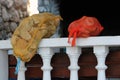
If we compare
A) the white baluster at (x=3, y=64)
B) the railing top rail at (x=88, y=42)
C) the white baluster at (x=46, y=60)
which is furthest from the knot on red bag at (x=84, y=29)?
the white baluster at (x=3, y=64)

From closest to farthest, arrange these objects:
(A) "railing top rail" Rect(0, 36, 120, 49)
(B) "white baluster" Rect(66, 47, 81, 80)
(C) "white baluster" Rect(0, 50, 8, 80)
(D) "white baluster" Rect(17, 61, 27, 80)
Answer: (A) "railing top rail" Rect(0, 36, 120, 49) < (B) "white baluster" Rect(66, 47, 81, 80) < (D) "white baluster" Rect(17, 61, 27, 80) < (C) "white baluster" Rect(0, 50, 8, 80)

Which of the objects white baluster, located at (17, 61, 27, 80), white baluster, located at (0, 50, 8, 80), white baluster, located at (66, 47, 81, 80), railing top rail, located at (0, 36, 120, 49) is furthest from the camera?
Answer: white baluster, located at (0, 50, 8, 80)

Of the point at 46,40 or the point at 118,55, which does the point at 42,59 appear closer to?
the point at 46,40

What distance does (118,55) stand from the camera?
2408mm

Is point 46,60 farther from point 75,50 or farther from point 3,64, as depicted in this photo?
point 3,64

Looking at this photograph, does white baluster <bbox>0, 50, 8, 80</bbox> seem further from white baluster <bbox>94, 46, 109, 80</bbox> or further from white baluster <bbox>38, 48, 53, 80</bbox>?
white baluster <bbox>94, 46, 109, 80</bbox>

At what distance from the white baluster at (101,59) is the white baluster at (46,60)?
34cm

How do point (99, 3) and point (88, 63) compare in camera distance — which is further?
point (99, 3)

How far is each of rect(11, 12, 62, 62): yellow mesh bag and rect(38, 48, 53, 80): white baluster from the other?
0.07m

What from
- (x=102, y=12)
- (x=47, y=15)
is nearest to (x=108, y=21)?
(x=102, y=12)

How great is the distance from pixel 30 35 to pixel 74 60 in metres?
0.36

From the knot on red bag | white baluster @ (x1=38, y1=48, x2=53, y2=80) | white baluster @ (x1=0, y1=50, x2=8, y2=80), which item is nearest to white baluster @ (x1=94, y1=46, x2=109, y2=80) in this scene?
the knot on red bag

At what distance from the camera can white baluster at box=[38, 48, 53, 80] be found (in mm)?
2490

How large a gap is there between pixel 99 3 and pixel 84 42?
141 inches
